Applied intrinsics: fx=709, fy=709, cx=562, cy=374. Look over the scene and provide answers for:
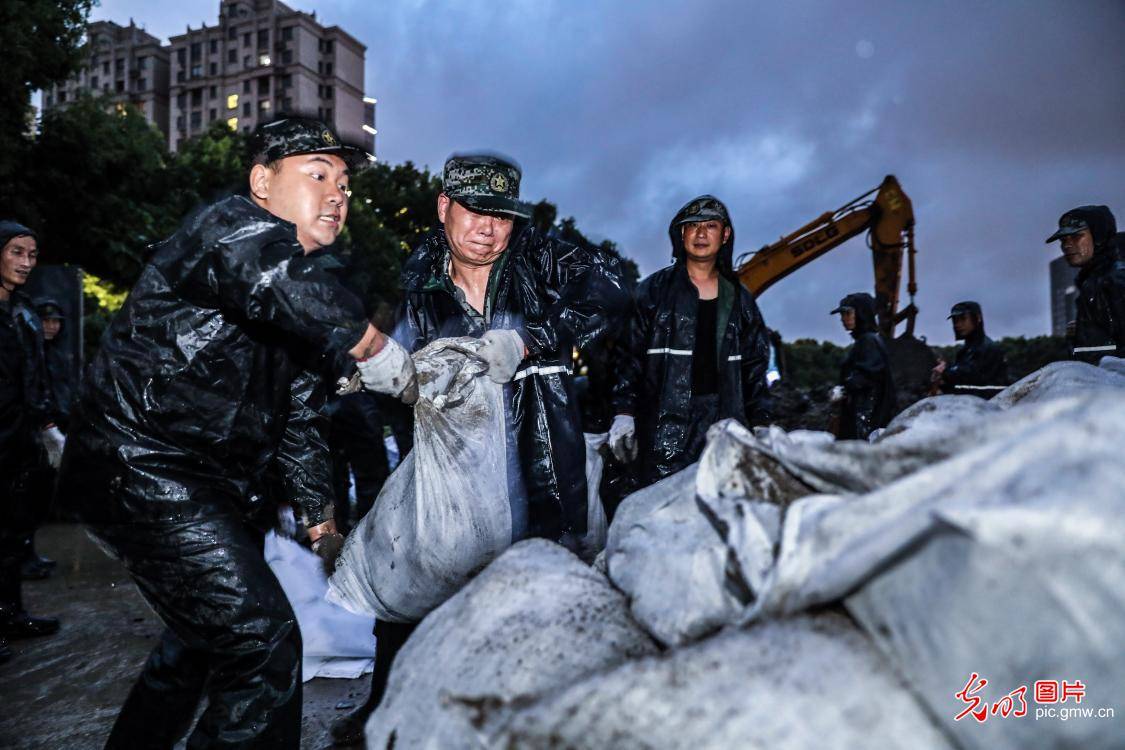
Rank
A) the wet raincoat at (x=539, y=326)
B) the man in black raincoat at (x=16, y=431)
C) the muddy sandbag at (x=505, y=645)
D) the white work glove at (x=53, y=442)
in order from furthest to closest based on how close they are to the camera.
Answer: the white work glove at (x=53, y=442) < the man in black raincoat at (x=16, y=431) < the wet raincoat at (x=539, y=326) < the muddy sandbag at (x=505, y=645)

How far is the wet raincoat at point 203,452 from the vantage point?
1583 millimetres

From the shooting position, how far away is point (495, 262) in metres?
2.69

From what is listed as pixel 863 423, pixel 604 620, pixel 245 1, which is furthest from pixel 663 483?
pixel 245 1

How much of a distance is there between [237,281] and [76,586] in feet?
13.8

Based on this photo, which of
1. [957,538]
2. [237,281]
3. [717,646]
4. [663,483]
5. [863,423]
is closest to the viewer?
[957,538]

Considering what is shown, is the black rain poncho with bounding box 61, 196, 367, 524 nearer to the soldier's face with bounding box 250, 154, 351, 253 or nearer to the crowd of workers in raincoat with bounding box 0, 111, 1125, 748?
the crowd of workers in raincoat with bounding box 0, 111, 1125, 748

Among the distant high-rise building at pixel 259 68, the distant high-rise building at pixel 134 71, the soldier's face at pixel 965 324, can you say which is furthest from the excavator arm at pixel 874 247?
the distant high-rise building at pixel 134 71

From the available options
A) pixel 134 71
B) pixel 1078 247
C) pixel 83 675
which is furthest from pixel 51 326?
pixel 134 71

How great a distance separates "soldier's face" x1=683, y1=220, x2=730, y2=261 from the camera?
3523mm

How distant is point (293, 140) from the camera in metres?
1.87

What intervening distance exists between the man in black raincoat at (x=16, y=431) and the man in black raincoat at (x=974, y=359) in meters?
7.73

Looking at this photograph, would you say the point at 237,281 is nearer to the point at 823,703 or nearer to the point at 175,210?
the point at 823,703

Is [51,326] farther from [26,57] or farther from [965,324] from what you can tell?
[965,324]

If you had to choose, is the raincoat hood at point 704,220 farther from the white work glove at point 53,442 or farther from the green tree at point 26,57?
the green tree at point 26,57
